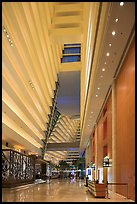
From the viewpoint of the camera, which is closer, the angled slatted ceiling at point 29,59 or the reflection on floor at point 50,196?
the reflection on floor at point 50,196

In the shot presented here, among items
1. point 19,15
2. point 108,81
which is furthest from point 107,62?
point 19,15

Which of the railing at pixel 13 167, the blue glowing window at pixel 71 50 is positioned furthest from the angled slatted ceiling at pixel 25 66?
the blue glowing window at pixel 71 50

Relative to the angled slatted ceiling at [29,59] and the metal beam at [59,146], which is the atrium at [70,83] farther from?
the metal beam at [59,146]

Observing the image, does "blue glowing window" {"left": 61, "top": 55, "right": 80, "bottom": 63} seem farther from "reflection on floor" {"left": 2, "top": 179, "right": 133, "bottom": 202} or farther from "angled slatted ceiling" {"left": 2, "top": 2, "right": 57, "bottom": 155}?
"reflection on floor" {"left": 2, "top": 179, "right": 133, "bottom": 202}

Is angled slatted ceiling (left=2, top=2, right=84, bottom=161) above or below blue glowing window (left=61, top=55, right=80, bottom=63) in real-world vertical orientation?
below

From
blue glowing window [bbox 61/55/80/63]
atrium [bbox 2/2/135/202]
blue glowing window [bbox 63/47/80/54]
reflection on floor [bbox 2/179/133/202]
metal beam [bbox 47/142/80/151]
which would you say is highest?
blue glowing window [bbox 63/47/80/54]

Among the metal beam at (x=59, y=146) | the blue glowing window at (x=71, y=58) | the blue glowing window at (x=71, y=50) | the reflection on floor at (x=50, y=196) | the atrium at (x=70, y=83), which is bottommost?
the reflection on floor at (x=50, y=196)

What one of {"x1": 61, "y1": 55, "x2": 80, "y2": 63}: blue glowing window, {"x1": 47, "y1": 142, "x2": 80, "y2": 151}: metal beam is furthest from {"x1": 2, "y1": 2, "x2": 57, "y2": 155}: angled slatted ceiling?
{"x1": 47, "y1": 142, "x2": 80, "y2": 151}: metal beam

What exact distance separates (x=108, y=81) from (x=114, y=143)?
3.31 m

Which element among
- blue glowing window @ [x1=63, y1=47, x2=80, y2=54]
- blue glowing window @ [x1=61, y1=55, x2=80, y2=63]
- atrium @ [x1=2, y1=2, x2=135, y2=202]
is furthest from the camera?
blue glowing window @ [x1=63, y1=47, x2=80, y2=54]

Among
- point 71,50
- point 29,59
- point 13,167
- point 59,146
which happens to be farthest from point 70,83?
point 13,167

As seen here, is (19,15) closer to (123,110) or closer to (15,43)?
(15,43)

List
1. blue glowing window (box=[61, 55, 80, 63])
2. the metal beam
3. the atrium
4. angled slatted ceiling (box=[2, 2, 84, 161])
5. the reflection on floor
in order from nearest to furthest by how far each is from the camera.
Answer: the reflection on floor < the atrium < angled slatted ceiling (box=[2, 2, 84, 161]) < blue glowing window (box=[61, 55, 80, 63]) < the metal beam

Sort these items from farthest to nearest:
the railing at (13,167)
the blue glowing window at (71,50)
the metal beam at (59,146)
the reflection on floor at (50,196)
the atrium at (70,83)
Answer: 1. the metal beam at (59,146)
2. the blue glowing window at (71,50)
3. the railing at (13,167)
4. the atrium at (70,83)
5. the reflection on floor at (50,196)
